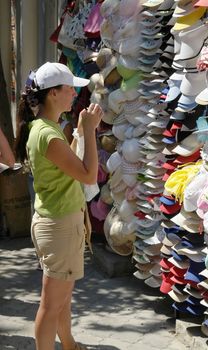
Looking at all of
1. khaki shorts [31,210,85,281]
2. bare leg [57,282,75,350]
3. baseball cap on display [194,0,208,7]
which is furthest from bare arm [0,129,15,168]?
baseball cap on display [194,0,208,7]

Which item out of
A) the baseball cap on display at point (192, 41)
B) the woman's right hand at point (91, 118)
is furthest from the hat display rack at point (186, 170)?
the woman's right hand at point (91, 118)

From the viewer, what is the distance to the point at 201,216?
3781 mm

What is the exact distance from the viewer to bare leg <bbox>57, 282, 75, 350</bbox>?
3.89 meters

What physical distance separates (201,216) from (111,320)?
135 cm

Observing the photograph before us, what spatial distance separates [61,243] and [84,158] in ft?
1.56

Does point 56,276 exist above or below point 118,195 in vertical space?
above

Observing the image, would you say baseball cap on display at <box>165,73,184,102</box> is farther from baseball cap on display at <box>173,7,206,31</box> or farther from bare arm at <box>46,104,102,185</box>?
bare arm at <box>46,104,102,185</box>

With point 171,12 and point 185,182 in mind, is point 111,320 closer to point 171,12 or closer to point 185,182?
point 185,182

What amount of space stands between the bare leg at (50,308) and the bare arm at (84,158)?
0.62m

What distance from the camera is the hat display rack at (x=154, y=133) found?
3961 mm

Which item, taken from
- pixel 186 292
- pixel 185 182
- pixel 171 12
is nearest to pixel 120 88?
pixel 171 12

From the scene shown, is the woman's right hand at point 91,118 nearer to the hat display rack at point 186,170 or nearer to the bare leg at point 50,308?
the hat display rack at point 186,170

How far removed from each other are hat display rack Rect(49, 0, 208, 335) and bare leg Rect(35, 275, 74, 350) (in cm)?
84

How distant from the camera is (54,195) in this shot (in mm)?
3512
